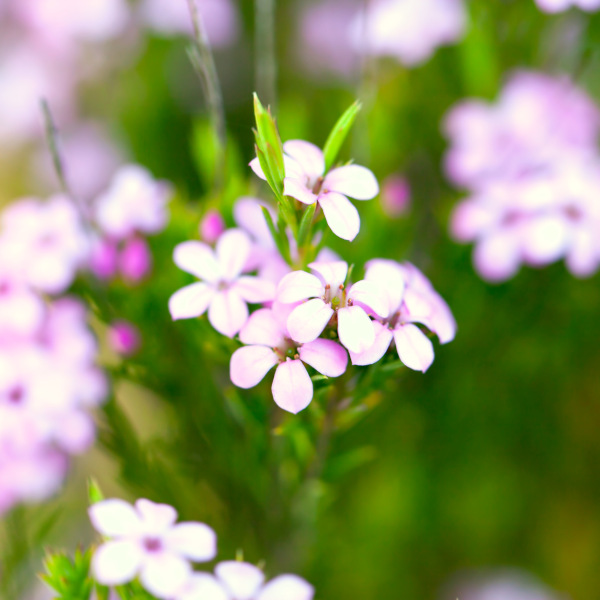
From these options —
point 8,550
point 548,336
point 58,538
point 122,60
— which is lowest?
point 8,550

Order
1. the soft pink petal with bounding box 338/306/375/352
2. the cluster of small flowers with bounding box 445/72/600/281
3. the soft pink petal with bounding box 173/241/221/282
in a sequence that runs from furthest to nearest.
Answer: the cluster of small flowers with bounding box 445/72/600/281 < the soft pink petal with bounding box 173/241/221/282 < the soft pink petal with bounding box 338/306/375/352

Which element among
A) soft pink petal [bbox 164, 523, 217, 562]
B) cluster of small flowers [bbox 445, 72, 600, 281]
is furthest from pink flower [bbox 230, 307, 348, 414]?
cluster of small flowers [bbox 445, 72, 600, 281]

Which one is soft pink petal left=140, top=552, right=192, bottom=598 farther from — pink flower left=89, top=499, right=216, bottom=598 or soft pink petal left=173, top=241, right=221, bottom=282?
soft pink petal left=173, top=241, right=221, bottom=282

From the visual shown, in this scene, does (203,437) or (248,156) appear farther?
(248,156)

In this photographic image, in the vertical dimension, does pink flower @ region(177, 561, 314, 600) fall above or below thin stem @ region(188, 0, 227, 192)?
below

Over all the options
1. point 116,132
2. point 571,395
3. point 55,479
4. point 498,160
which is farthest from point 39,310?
point 571,395

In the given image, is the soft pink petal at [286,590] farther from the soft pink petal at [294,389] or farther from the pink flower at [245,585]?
the soft pink petal at [294,389]

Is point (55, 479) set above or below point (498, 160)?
below

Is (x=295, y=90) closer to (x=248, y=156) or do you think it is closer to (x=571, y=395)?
(x=248, y=156)
